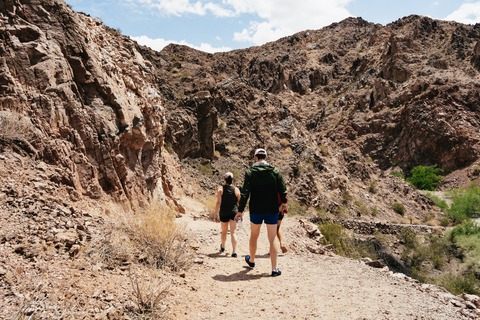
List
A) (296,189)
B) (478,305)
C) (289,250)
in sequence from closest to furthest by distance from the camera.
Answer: (478,305)
(289,250)
(296,189)

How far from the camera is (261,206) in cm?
455

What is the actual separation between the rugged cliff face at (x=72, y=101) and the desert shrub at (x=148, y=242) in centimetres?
164

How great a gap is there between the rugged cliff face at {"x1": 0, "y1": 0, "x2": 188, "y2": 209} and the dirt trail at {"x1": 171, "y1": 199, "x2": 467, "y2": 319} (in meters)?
3.11

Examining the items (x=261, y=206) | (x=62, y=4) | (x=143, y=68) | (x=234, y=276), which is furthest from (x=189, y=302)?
(x=143, y=68)

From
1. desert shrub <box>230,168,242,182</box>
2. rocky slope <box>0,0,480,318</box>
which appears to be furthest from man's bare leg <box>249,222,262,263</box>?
desert shrub <box>230,168,242,182</box>

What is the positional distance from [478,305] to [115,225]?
17.4ft

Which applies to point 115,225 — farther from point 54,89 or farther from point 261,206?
point 54,89

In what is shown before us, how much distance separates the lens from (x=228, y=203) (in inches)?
227

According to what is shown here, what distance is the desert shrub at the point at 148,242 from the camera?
3979 mm

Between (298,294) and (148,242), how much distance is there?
2271 mm

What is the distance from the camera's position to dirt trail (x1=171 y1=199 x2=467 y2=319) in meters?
3.36

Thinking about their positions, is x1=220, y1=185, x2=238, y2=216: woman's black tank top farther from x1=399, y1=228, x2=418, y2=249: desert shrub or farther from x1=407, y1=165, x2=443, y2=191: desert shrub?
x1=407, y1=165, x2=443, y2=191: desert shrub

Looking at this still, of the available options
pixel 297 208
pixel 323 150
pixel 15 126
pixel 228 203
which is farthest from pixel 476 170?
pixel 15 126

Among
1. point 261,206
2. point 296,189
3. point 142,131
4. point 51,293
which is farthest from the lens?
point 296,189
